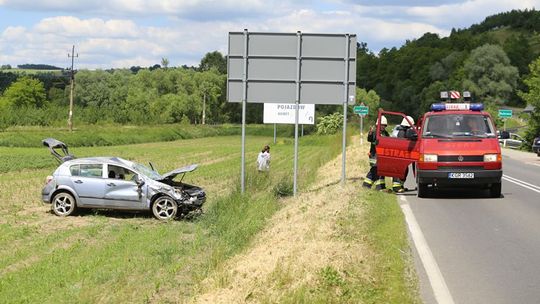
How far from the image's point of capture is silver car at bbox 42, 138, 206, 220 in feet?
54.3

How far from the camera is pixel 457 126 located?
16484mm

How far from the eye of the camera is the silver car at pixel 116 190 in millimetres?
16562

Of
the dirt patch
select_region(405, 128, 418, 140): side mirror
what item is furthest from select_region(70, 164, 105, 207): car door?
select_region(405, 128, 418, 140): side mirror

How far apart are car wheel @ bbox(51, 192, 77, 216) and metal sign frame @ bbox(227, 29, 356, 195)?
15.5 feet

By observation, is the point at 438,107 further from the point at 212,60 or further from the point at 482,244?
the point at 212,60

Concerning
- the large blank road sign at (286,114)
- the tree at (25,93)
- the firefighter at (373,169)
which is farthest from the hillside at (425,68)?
the firefighter at (373,169)

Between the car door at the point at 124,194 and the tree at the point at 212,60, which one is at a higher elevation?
the tree at the point at 212,60

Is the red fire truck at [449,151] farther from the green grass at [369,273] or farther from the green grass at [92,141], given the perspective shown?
the green grass at [92,141]

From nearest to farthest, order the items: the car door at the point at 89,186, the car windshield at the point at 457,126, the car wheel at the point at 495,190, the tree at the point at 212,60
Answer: the car wheel at the point at 495,190
the car windshield at the point at 457,126
the car door at the point at 89,186
the tree at the point at 212,60

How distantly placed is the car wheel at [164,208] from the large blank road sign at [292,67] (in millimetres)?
3151

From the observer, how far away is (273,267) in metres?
7.68

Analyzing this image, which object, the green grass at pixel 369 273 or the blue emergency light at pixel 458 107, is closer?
the green grass at pixel 369 273

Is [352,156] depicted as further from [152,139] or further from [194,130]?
[194,130]

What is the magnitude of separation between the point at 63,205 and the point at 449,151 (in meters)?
9.47
